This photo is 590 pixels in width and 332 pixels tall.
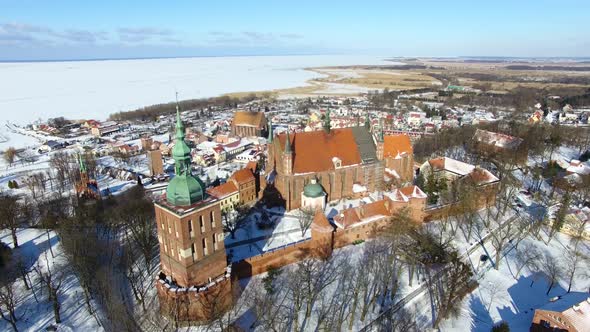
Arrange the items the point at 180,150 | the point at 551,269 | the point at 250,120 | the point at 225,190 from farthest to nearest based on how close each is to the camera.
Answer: the point at 250,120, the point at 225,190, the point at 551,269, the point at 180,150

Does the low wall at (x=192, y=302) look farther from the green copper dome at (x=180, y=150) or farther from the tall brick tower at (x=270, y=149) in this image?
the tall brick tower at (x=270, y=149)

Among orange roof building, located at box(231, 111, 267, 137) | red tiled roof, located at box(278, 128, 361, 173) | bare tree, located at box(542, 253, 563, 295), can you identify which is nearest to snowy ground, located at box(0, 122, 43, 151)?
orange roof building, located at box(231, 111, 267, 137)

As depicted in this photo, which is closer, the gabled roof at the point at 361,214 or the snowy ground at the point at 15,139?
the gabled roof at the point at 361,214

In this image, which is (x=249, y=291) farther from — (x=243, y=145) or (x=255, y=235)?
(x=243, y=145)

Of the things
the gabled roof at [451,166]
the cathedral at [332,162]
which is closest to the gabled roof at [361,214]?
the cathedral at [332,162]

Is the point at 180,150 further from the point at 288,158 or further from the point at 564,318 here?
the point at 564,318

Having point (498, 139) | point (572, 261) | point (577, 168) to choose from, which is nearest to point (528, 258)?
point (572, 261)
